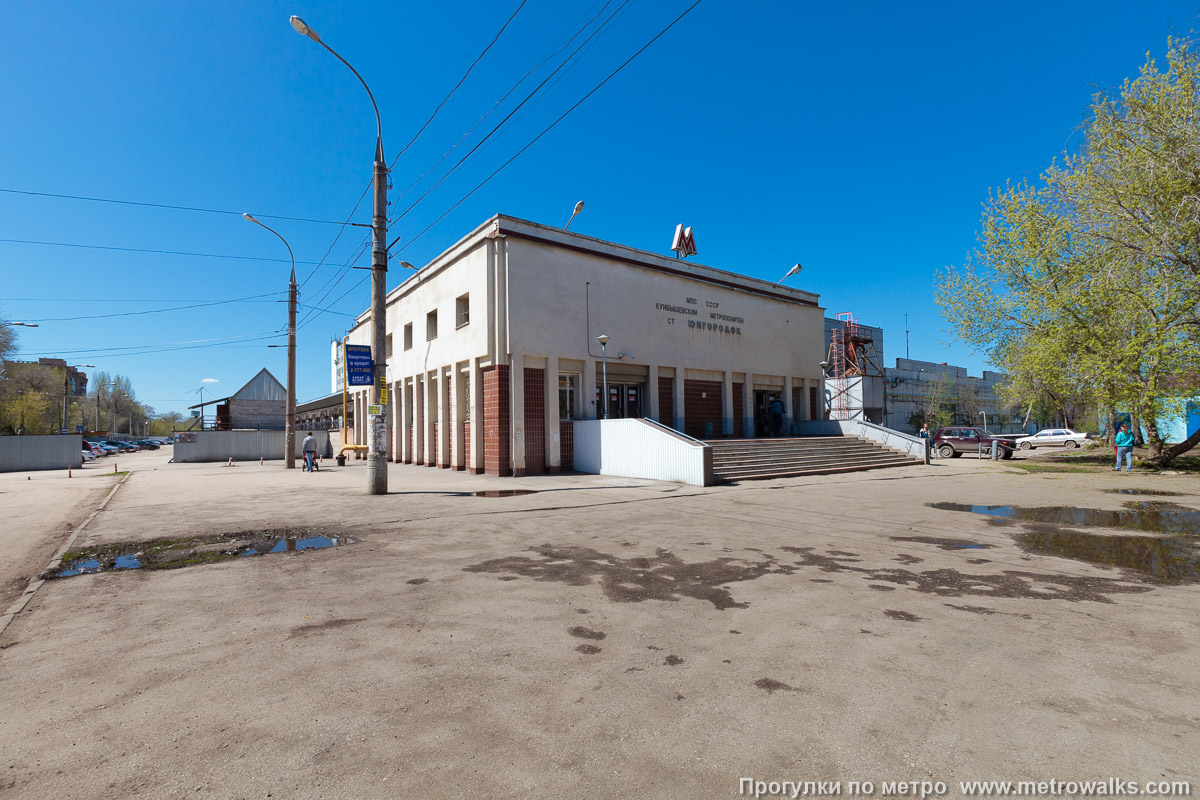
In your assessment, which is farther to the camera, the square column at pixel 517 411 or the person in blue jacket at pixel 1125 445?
the person in blue jacket at pixel 1125 445

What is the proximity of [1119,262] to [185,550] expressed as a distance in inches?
1094

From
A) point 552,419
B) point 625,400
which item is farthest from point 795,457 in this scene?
point 552,419

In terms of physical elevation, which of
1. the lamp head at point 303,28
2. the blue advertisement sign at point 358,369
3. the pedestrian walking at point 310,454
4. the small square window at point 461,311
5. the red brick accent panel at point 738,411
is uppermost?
the lamp head at point 303,28

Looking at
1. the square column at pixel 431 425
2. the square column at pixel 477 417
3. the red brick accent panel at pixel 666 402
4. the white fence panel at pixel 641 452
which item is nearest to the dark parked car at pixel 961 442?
the red brick accent panel at pixel 666 402

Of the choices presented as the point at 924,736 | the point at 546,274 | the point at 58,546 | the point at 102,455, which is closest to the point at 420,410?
the point at 546,274

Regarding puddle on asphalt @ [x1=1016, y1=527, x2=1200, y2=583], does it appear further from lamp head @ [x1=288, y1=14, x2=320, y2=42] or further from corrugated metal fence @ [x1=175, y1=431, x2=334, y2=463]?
corrugated metal fence @ [x1=175, y1=431, x2=334, y2=463]

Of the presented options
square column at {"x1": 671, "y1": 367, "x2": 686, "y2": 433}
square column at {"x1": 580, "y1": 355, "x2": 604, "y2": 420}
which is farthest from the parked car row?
square column at {"x1": 671, "y1": 367, "x2": 686, "y2": 433}

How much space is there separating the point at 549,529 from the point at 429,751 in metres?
6.58

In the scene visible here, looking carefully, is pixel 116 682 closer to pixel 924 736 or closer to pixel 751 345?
pixel 924 736

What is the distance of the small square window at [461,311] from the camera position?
22.6m

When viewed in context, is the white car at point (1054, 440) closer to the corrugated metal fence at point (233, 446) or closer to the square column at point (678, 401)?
the square column at point (678, 401)

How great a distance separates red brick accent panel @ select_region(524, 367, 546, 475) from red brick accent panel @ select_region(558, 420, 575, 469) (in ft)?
2.89

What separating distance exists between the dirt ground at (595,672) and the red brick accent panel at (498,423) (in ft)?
37.3

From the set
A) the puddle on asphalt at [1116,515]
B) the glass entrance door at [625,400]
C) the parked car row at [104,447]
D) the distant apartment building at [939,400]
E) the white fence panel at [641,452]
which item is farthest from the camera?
the distant apartment building at [939,400]
